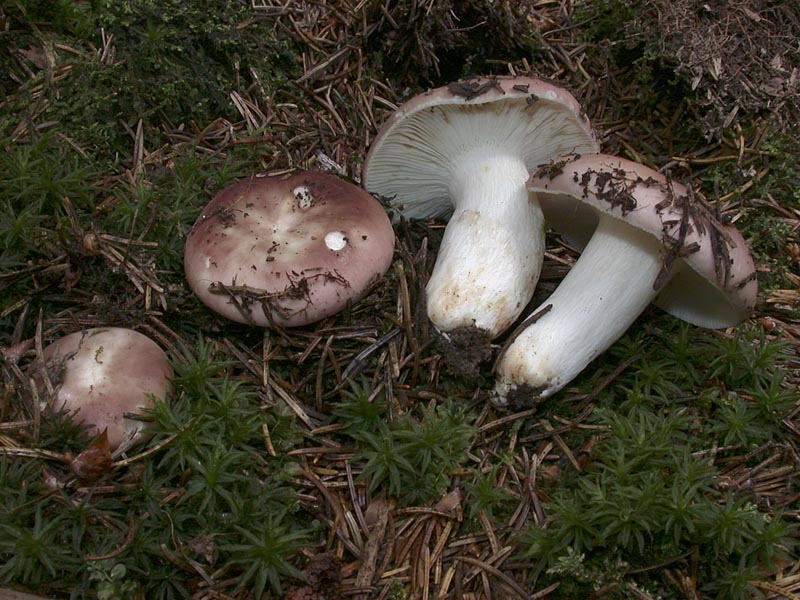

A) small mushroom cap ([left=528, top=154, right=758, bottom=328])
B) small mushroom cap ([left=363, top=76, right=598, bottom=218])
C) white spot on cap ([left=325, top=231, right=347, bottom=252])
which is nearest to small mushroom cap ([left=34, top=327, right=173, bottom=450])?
white spot on cap ([left=325, top=231, right=347, bottom=252])

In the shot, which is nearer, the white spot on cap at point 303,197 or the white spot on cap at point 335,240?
the white spot on cap at point 335,240

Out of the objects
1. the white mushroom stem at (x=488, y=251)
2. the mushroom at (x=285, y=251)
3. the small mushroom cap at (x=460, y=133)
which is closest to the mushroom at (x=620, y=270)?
the white mushroom stem at (x=488, y=251)

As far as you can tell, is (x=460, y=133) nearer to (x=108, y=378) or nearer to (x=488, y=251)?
(x=488, y=251)

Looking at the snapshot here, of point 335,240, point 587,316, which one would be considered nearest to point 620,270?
point 587,316

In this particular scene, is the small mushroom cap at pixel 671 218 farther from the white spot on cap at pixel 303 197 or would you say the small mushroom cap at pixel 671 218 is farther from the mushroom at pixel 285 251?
the white spot on cap at pixel 303 197

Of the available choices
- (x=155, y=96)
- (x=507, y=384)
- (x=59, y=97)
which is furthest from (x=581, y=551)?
(x=59, y=97)

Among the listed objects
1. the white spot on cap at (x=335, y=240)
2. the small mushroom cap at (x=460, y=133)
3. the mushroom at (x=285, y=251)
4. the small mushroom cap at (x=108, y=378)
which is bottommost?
the small mushroom cap at (x=108, y=378)

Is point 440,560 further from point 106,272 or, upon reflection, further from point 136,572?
point 106,272

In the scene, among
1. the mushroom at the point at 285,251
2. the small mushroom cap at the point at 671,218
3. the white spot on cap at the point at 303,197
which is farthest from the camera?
the white spot on cap at the point at 303,197
